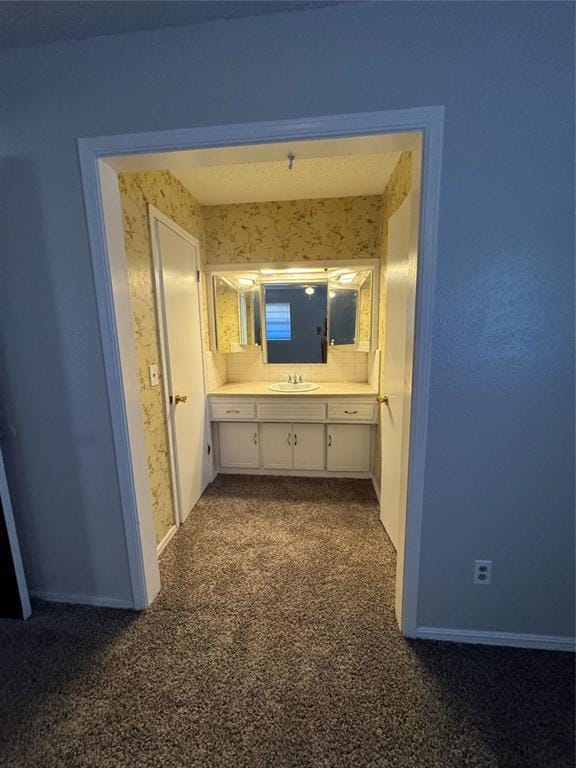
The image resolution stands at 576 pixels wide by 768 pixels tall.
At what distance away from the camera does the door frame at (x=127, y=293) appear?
41.1 inches

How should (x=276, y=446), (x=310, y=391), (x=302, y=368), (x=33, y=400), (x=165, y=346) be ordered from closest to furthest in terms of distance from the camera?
1. (x=33, y=400)
2. (x=165, y=346)
3. (x=310, y=391)
4. (x=276, y=446)
5. (x=302, y=368)

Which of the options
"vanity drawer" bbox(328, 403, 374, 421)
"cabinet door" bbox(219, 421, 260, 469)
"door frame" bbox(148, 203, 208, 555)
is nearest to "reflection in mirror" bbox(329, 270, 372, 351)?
"vanity drawer" bbox(328, 403, 374, 421)

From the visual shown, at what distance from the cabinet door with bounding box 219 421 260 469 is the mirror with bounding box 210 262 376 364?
73 centimetres

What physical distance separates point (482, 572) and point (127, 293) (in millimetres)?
1990

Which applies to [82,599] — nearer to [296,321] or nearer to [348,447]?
[348,447]

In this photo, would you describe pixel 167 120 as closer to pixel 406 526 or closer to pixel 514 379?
pixel 514 379

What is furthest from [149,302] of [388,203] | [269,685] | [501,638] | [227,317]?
[501,638]

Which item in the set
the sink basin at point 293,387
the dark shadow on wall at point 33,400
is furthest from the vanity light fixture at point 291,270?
the dark shadow on wall at point 33,400

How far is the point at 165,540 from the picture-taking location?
1966mm

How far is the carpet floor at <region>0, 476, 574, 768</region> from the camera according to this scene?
978 mm

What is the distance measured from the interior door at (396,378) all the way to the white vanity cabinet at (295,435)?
1.83 feet

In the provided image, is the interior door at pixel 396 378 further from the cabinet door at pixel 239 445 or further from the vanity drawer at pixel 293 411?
the cabinet door at pixel 239 445

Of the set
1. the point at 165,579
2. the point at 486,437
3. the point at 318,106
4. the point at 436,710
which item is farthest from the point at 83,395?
the point at 436,710

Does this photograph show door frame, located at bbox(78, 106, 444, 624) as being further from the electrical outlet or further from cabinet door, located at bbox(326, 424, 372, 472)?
cabinet door, located at bbox(326, 424, 372, 472)
